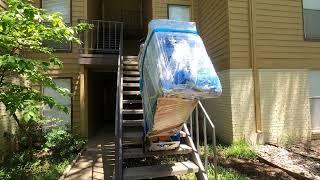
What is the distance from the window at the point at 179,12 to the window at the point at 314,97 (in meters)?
4.72

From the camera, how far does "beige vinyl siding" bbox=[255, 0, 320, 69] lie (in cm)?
912

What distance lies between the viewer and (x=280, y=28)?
934 centimetres

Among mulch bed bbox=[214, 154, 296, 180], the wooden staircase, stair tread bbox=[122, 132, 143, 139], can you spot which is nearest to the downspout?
mulch bed bbox=[214, 154, 296, 180]

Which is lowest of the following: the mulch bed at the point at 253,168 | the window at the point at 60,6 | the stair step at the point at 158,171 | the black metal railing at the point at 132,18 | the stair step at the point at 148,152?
the mulch bed at the point at 253,168

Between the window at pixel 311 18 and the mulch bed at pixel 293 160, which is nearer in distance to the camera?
the mulch bed at pixel 293 160

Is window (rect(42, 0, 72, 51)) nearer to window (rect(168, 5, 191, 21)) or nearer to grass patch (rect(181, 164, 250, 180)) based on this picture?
window (rect(168, 5, 191, 21))

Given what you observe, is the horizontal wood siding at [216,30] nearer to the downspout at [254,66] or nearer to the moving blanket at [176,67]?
the downspout at [254,66]

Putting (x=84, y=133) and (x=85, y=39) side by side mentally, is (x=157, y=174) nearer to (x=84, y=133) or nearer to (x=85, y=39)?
(x=84, y=133)

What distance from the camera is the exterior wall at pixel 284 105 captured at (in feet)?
29.5

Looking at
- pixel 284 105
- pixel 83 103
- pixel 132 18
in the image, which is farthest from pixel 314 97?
pixel 132 18

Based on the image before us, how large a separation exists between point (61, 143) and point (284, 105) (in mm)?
6100

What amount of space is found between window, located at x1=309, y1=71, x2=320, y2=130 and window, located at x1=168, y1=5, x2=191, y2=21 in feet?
15.5

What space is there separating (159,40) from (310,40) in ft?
21.1

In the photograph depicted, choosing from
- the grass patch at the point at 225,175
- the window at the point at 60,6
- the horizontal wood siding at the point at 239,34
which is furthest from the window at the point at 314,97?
the window at the point at 60,6
